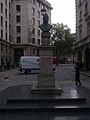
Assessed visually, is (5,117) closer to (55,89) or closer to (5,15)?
(55,89)

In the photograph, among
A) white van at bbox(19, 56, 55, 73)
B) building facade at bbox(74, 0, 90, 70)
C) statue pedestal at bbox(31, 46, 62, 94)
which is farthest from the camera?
building facade at bbox(74, 0, 90, 70)

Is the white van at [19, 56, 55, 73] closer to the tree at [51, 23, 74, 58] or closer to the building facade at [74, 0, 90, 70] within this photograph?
the building facade at [74, 0, 90, 70]

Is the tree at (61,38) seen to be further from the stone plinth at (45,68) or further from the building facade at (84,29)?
the stone plinth at (45,68)

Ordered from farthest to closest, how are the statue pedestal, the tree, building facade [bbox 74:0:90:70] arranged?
the tree, building facade [bbox 74:0:90:70], the statue pedestal

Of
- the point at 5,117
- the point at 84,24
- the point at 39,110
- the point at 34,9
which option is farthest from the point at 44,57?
the point at 34,9

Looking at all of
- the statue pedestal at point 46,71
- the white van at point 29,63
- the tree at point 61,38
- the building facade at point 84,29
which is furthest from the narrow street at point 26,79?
the tree at point 61,38

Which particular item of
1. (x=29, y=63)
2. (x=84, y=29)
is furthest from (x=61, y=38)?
(x=29, y=63)

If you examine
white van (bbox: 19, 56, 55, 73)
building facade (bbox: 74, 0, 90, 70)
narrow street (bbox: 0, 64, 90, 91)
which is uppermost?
building facade (bbox: 74, 0, 90, 70)

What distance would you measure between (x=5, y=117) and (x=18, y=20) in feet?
229

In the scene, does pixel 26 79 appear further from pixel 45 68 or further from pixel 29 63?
pixel 45 68

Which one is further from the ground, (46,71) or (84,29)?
(84,29)

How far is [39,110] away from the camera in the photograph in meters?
11.0

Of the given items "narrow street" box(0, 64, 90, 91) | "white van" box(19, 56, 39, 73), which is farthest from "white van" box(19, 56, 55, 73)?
"narrow street" box(0, 64, 90, 91)

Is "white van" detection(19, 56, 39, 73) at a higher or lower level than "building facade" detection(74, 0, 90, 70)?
lower
